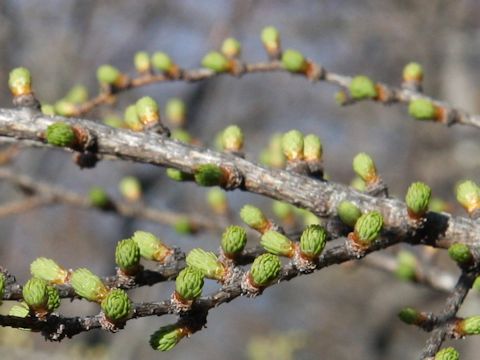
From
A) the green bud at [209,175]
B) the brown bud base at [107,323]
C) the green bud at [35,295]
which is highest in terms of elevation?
the green bud at [209,175]

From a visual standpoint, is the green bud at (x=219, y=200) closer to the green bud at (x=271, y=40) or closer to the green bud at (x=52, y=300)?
the green bud at (x=271, y=40)

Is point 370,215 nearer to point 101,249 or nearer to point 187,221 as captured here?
point 187,221

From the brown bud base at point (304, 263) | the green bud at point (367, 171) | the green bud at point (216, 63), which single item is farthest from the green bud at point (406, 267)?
the brown bud base at point (304, 263)

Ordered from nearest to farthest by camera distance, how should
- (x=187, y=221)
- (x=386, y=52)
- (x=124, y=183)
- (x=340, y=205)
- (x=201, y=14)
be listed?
(x=340, y=205) → (x=187, y=221) → (x=124, y=183) → (x=386, y=52) → (x=201, y=14)

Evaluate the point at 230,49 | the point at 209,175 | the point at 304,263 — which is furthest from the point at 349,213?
the point at 230,49

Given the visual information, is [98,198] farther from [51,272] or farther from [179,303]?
[179,303]

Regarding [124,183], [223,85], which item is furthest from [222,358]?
[124,183]
